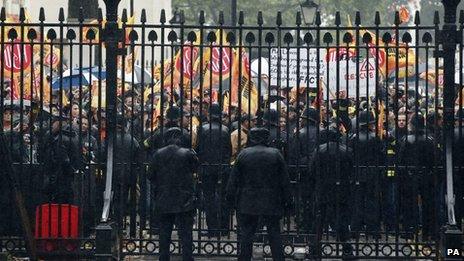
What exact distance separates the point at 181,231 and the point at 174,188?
554mm

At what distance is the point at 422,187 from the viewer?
781 inches

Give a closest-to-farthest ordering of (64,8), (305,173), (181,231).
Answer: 1. (181,231)
2. (305,173)
3. (64,8)

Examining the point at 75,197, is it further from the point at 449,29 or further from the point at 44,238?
the point at 449,29

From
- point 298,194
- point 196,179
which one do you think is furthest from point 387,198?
point 196,179

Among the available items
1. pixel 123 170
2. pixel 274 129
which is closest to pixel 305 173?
pixel 274 129

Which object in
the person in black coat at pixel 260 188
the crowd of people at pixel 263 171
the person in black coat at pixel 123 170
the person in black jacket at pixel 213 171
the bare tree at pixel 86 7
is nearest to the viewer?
the person in black coat at pixel 260 188

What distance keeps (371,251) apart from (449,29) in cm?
293

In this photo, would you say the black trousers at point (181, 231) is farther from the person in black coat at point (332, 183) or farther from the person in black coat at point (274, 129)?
the person in black coat at point (332, 183)

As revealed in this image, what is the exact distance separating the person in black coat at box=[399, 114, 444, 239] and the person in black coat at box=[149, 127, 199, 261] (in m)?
2.74

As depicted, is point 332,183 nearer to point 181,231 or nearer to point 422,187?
point 422,187

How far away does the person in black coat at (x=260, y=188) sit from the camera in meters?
18.1

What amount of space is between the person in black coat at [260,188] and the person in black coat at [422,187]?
178 cm

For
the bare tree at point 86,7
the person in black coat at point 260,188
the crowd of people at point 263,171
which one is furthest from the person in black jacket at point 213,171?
the bare tree at point 86,7

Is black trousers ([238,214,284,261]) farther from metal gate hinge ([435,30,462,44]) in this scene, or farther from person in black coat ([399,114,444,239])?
metal gate hinge ([435,30,462,44])
